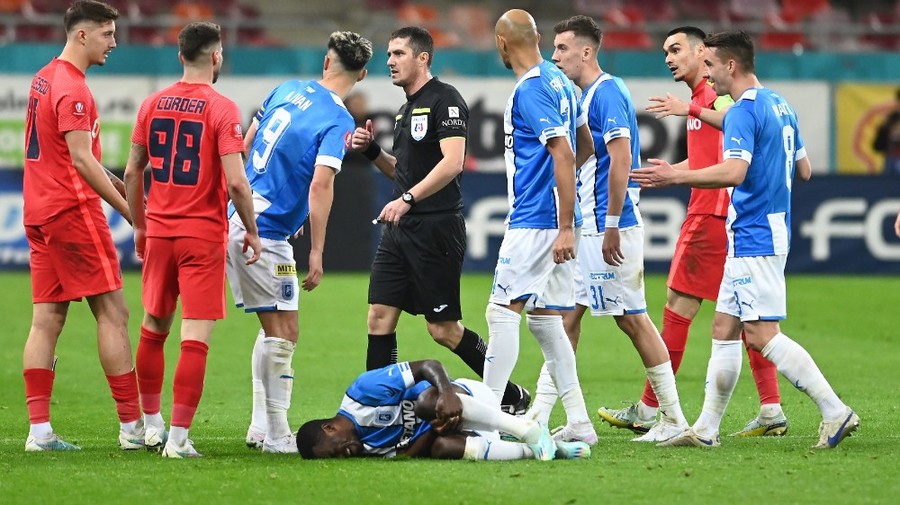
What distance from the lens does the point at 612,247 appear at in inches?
297

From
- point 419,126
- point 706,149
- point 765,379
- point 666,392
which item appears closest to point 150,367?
point 419,126

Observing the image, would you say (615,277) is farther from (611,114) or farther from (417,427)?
(417,427)

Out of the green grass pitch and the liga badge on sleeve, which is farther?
the liga badge on sleeve

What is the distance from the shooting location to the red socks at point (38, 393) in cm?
732

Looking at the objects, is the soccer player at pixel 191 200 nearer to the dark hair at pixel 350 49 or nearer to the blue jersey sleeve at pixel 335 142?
the blue jersey sleeve at pixel 335 142

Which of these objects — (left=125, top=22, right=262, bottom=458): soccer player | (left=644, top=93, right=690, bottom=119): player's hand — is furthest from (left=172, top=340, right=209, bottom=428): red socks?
(left=644, top=93, right=690, bottom=119): player's hand

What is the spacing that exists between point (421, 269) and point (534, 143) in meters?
1.09

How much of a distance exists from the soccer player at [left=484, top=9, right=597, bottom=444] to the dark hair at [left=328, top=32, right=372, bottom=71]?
772 millimetres

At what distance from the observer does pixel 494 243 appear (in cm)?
1923

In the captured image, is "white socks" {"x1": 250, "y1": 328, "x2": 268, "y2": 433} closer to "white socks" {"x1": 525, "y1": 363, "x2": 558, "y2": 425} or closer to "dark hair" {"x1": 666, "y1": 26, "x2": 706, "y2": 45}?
"white socks" {"x1": 525, "y1": 363, "x2": 558, "y2": 425}

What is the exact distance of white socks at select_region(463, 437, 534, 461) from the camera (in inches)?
266

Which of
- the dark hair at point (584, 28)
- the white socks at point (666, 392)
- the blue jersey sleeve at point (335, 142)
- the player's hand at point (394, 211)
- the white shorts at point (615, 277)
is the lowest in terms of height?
the white socks at point (666, 392)

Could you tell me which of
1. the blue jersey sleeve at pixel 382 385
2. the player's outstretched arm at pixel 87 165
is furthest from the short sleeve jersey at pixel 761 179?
the player's outstretched arm at pixel 87 165

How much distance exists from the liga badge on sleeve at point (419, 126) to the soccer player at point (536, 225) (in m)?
0.59
